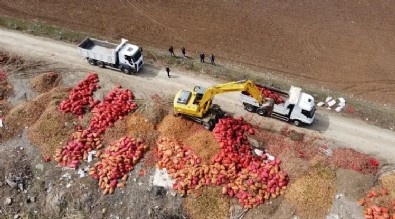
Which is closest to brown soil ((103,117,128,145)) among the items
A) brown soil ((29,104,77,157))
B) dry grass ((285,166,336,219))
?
brown soil ((29,104,77,157))

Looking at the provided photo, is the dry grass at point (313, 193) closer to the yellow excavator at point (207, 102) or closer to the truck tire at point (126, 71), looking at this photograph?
the yellow excavator at point (207, 102)

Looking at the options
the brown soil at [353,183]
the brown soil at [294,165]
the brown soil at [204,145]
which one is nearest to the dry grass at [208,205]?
Result: the brown soil at [204,145]

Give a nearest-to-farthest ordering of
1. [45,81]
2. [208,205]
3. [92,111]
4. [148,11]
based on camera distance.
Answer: [208,205] → [92,111] → [45,81] → [148,11]

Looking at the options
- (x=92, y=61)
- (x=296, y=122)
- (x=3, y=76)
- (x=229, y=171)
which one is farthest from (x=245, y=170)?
(x=3, y=76)

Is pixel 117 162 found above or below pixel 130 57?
below

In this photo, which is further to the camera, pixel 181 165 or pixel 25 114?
pixel 25 114

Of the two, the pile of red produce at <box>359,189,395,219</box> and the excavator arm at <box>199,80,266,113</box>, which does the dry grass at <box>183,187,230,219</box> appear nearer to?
the excavator arm at <box>199,80,266,113</box>

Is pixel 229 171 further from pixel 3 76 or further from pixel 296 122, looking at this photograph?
pixel 3 76

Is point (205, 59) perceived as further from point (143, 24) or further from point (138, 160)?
point (138, 160)
